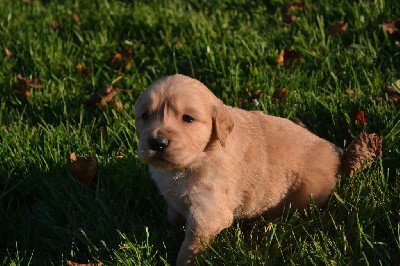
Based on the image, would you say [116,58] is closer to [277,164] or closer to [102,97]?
[102,97]

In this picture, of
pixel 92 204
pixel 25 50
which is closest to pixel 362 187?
pixel 92 204

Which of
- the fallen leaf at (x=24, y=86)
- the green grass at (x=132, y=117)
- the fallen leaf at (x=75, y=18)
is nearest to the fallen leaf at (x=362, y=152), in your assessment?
the green grass at (x=132, y=117)

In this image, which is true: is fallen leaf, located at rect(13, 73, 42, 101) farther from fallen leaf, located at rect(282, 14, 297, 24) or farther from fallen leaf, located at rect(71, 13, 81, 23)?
fallen leaf, located at rect(282, 14, 297, 24)

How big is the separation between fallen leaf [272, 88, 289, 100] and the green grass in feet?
0.24

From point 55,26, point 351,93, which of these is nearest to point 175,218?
point 351,93

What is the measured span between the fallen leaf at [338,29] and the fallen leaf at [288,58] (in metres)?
0.46

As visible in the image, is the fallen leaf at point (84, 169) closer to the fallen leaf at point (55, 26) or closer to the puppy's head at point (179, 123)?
the puppy's head at point (179, 123)

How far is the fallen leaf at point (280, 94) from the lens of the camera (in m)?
4.43

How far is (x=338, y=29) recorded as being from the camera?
5082 mm

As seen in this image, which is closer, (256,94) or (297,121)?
(297,121)

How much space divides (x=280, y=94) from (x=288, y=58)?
1.71 ft

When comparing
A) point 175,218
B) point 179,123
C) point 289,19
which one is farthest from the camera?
point 289,19

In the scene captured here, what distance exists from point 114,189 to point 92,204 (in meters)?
0.22

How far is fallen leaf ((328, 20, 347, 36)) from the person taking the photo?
507cm
